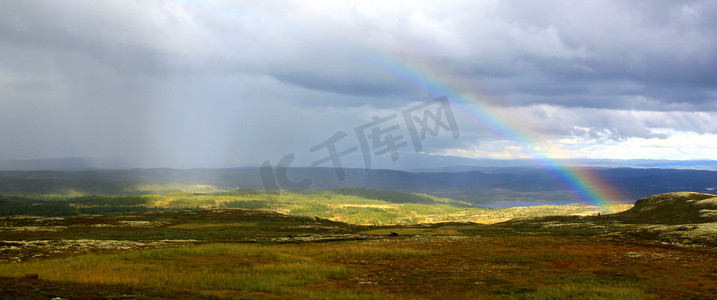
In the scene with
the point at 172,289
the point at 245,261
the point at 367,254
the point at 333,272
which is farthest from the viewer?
the point at 367,254

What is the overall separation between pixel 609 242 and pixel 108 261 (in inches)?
2121

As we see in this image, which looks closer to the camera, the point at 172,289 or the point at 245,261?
the point at 172,289

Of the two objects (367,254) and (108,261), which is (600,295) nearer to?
(367,254)

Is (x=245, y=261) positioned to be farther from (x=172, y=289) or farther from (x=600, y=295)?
(x=600, y=295)

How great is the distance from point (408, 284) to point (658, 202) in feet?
314

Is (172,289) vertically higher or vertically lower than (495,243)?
higher

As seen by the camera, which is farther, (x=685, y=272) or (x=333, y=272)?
(x=333, y=272)

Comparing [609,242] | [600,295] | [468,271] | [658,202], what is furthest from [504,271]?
[658,202]

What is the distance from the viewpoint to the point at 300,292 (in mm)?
24344

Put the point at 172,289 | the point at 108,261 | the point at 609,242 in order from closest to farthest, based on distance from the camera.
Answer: the point at 172,289, the point at 108,261, the point at 609,242

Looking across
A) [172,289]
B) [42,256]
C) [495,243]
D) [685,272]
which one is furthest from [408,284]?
[42,256]

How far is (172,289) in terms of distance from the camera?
23219 mm

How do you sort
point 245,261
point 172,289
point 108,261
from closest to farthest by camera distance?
point 172,289, point 108,261, point 245,261

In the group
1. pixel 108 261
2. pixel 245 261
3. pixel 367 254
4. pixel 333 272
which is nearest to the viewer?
pixel 333 272
